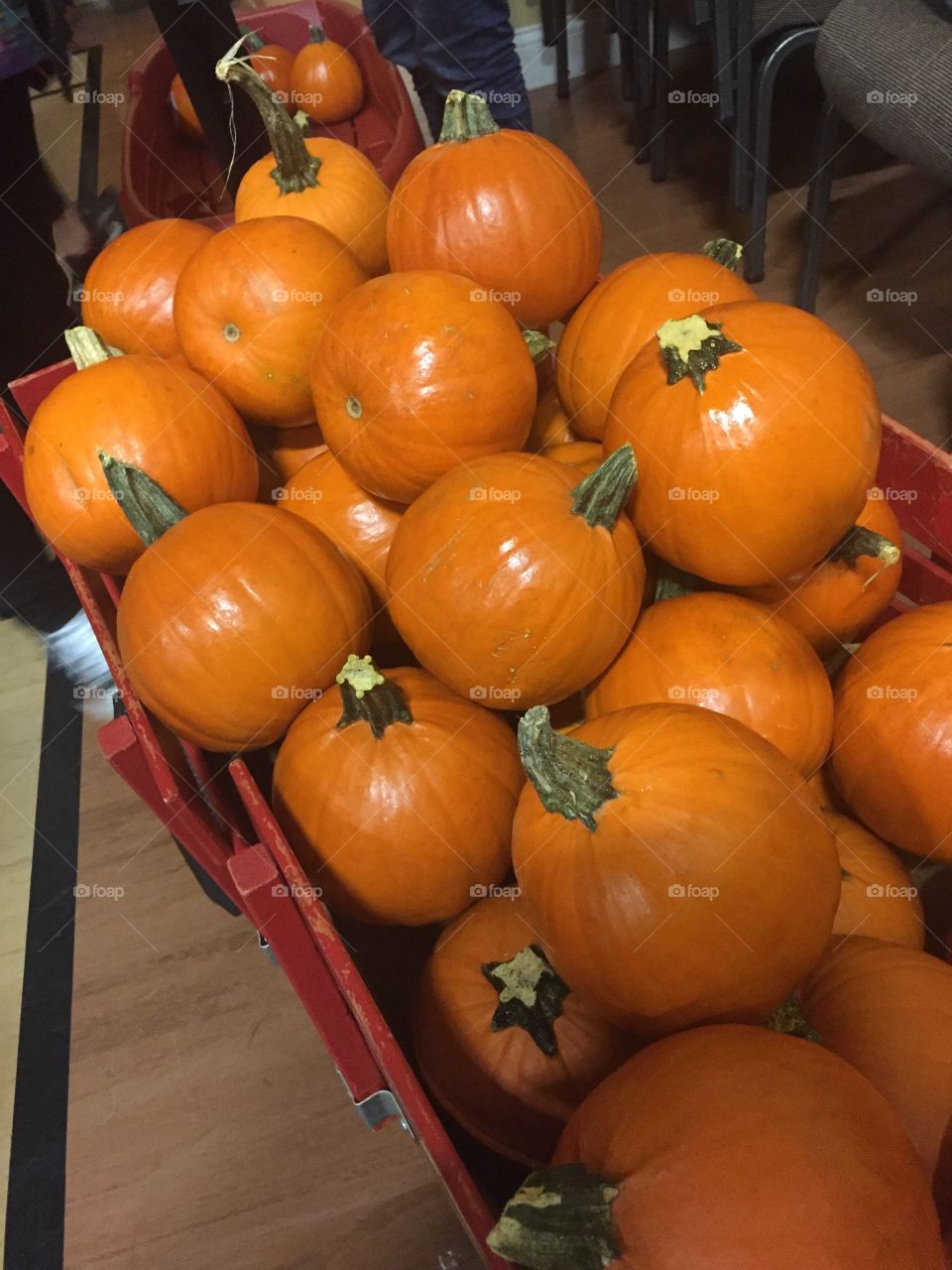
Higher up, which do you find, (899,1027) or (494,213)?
(494,213)

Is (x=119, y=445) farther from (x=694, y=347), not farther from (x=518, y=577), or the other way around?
(x=694, y=347)

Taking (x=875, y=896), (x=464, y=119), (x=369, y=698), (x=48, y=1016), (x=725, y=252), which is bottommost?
(x=48, y=1016)

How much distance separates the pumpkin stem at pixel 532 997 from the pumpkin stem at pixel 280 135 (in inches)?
38.3

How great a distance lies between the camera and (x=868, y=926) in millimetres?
793

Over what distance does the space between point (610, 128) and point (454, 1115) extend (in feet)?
11.5

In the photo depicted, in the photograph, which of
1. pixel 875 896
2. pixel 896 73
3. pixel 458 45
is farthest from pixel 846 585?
pixel 458 45

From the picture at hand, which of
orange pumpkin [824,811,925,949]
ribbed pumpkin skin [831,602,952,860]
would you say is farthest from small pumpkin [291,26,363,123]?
orange pumpkin [824,811,925,949]

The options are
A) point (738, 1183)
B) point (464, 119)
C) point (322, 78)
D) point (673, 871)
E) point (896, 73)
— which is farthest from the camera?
point (322, 78)

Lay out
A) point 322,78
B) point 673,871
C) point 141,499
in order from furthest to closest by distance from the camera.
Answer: point 322,78, point 141,499, point 673,871

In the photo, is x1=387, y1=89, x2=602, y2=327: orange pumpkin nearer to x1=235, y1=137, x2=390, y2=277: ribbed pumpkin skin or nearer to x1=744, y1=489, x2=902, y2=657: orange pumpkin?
x1=235, y1=137, x2=390, y2=277: ribbed pumpkin skin

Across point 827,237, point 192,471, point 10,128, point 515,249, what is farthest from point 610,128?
point 192,471

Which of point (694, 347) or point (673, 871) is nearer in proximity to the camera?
point (673, 871)

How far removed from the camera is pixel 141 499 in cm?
88

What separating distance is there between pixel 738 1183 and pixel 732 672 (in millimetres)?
425
